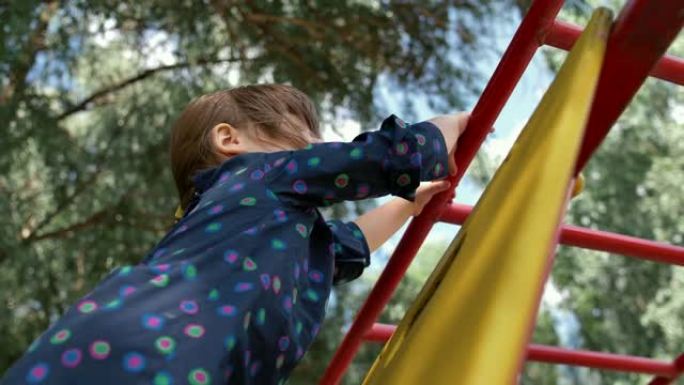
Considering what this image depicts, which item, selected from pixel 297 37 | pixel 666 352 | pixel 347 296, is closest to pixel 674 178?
pixel 666 352

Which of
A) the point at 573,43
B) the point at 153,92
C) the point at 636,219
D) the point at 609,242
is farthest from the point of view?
the point at 636,219

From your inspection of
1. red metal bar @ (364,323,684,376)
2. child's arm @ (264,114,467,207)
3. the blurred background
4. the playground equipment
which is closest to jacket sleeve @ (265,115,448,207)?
child's arm @ (264,114,467,207)

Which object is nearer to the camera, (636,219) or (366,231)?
(366,231)

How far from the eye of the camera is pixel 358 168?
89cm

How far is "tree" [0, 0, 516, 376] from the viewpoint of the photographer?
3.26 meters

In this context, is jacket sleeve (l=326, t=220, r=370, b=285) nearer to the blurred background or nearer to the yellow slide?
the yellow slide

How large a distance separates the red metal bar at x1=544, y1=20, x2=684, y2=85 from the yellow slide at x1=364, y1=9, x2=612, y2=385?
0.62 feet

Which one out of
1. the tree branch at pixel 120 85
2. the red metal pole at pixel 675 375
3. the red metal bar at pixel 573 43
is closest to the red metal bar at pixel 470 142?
the red metal bar at pixel 573 43

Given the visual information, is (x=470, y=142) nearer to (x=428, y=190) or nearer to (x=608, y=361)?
(x=428, y=190)

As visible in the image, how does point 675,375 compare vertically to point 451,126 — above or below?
below

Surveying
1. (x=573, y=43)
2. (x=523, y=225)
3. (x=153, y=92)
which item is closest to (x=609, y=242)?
(x=573, y=43)

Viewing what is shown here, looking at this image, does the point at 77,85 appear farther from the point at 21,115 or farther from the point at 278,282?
the point at 278,282

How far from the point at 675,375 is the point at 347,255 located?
2.27 feet

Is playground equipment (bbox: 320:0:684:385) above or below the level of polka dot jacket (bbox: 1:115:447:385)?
above
